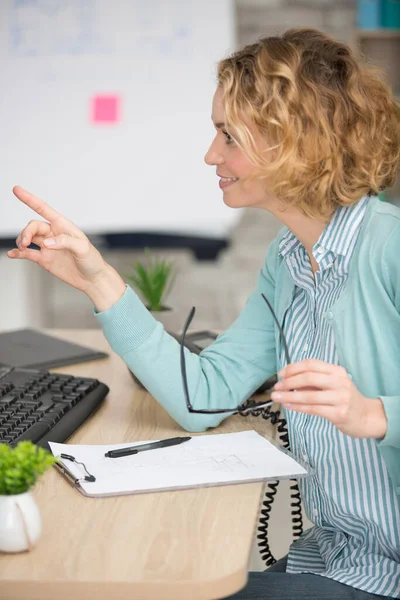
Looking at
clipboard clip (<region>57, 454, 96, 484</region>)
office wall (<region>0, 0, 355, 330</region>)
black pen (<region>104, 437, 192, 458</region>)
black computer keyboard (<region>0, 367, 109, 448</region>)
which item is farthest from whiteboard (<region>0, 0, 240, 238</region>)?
clipboard clip (<region>57, 454, 96, 484</region>)

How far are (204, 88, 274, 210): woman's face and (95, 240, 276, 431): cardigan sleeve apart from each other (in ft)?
0.48

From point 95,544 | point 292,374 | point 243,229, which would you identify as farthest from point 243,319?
point 243,229

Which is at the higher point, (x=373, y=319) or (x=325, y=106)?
(x=325, y=106)

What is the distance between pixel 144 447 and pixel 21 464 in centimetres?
35

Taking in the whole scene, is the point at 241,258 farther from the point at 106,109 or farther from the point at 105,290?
the point at 105,290

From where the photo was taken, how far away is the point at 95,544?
2.76ft

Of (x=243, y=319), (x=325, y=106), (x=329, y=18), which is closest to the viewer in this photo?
(x=325, y=106)

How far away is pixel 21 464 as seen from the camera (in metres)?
0.78

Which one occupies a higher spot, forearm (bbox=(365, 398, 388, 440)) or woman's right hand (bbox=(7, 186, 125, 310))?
woman's right hand (bbox=(7, 186, 125, 310))

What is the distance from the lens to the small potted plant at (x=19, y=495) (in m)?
0.78

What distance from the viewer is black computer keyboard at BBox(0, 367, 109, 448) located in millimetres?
1123

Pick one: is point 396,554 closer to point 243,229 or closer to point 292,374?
point 292,374

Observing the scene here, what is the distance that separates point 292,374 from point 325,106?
18.2 inches

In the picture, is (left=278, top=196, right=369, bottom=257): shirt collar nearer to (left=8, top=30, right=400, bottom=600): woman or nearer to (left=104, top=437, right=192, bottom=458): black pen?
(left=8, top=30, right=400, bottom=600): woman
